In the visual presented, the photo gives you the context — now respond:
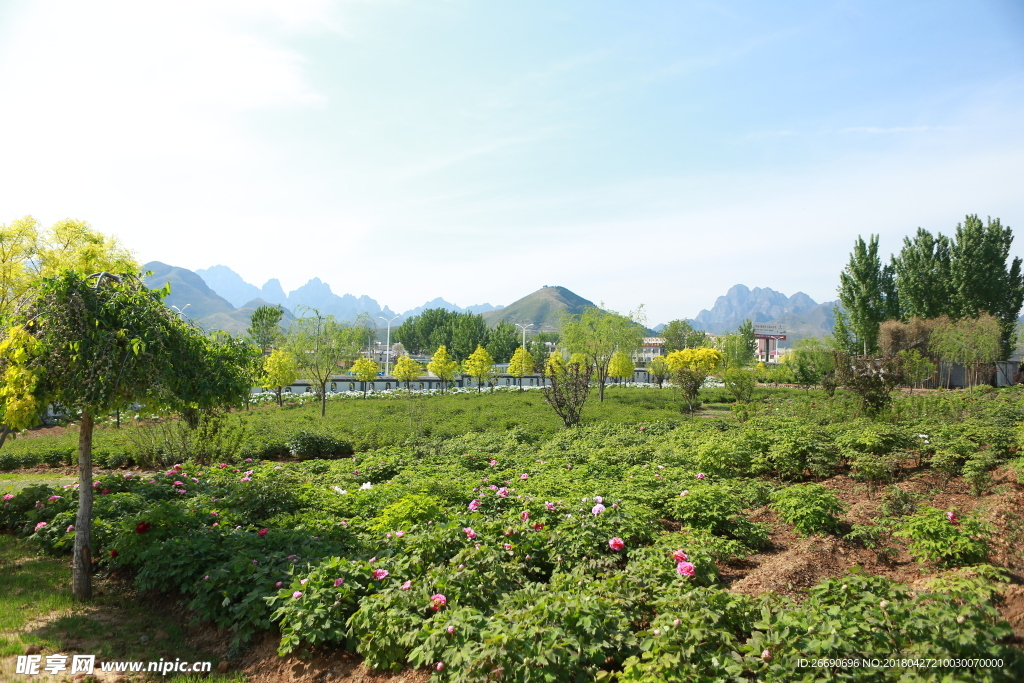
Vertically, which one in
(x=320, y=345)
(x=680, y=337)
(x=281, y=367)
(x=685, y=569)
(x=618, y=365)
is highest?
(x=680, y=337)

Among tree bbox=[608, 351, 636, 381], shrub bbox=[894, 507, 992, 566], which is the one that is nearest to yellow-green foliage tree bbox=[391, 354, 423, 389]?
tree bbox=[608, 351, 636, 381]

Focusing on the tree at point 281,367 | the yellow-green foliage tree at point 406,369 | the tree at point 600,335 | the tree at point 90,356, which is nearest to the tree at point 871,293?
the tree at point 600,335

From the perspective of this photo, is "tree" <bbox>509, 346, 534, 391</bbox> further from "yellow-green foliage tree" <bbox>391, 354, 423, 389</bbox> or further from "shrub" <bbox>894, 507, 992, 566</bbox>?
"shrub" <bbox>894, 507, 992, 566</bbox>

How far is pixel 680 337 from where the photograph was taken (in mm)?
84500

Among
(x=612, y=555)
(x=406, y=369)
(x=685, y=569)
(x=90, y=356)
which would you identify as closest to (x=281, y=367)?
(x=406, y=369)

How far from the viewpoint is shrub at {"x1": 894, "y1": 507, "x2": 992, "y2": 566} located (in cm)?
422

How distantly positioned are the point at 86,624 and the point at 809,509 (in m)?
6.58

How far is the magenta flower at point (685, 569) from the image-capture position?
12.8 ft

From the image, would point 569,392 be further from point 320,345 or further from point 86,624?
point 320,345

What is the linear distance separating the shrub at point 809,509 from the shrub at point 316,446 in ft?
29.8

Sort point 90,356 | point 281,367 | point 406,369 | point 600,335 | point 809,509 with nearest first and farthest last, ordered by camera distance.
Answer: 1. point 90,356
2. point 809,509
3. point 281,367
4. point 600,335
5. point 406,369

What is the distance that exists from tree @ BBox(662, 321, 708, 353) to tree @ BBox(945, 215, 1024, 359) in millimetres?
46240

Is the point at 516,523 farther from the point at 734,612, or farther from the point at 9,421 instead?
the point at 9,421

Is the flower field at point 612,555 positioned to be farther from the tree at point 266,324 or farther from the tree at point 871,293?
the tree at point 266,324
